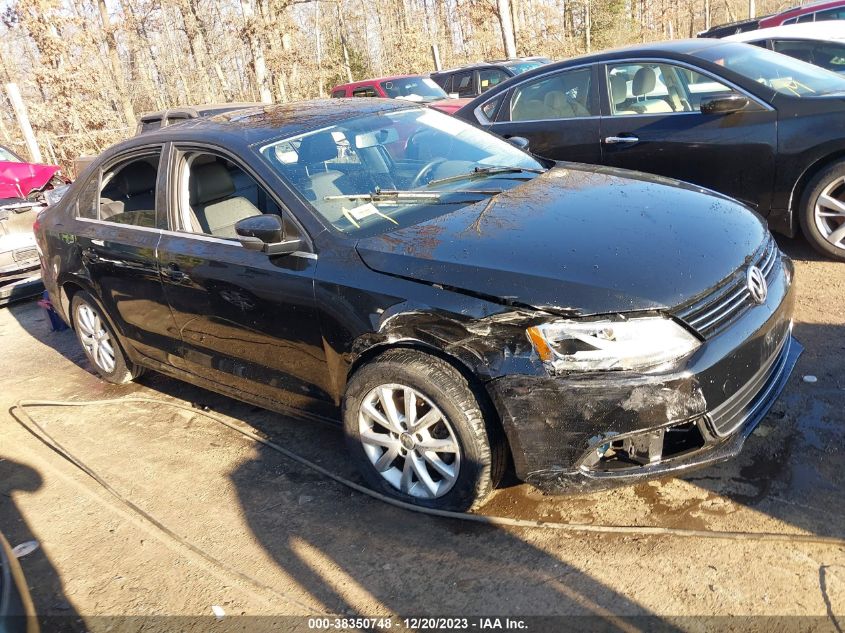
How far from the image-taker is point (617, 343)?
2.55 meters

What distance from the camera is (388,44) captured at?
107ft

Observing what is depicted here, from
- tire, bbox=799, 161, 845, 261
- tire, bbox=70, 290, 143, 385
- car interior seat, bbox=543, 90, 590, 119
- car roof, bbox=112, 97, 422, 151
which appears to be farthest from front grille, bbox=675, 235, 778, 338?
tire, bbox=70, 290, 143, 385

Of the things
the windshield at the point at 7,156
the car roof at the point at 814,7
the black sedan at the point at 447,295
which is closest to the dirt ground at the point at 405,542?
the black sedan at the point at 447,295

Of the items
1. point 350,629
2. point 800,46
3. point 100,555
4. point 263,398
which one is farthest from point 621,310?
point 800,46

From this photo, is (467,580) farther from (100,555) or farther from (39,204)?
(39,204)

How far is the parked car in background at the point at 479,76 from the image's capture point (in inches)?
571

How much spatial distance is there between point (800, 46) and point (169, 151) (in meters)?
8.18

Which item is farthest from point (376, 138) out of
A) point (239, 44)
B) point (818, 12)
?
point (239, 44)

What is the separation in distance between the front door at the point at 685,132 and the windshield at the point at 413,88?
8944mm

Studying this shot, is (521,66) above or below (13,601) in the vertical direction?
above

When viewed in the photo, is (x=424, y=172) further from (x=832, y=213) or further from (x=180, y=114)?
(x=180, y=114)

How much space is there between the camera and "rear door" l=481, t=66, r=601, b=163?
600cm

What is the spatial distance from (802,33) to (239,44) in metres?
21.8

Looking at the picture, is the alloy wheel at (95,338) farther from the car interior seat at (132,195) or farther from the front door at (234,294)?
the front door at (234,294)
